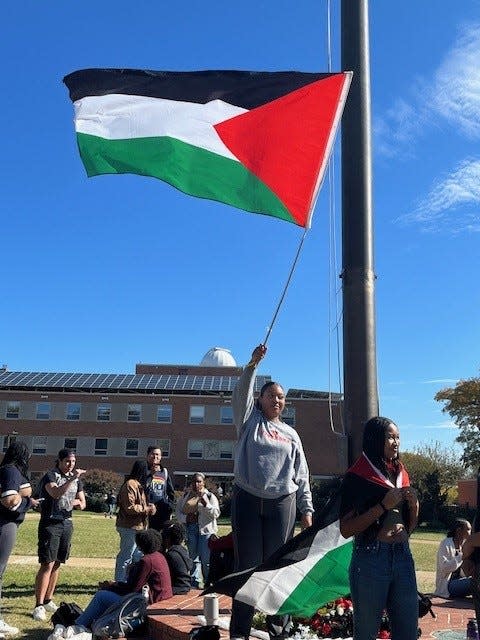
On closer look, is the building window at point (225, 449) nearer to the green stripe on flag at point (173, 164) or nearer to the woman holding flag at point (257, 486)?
the green stripe on flag at point (173, 164)

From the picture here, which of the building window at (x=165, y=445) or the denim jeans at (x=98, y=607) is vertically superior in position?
the building window at (x=165, y=445)

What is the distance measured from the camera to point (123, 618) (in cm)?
561

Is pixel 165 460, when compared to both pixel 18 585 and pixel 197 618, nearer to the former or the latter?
pixel 18 585

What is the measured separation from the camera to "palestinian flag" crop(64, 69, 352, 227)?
16.5 ft

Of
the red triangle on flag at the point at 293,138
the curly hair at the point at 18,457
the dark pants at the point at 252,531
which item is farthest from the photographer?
the curly hair at the point at 18,457

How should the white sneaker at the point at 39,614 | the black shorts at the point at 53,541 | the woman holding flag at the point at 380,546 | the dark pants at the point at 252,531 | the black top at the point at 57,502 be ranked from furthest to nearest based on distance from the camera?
the black top at the point at 57,502
the black shorts at the point at 53,541
the white sneaker at the point at 39,614
the dark pants at the point at 252,531
the woman holding flag at the point at 380,546

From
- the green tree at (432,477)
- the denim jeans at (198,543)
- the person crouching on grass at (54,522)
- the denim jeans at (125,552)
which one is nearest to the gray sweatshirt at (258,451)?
the person crouching on grass at (54,522)

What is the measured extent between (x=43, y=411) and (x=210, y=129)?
53048mm

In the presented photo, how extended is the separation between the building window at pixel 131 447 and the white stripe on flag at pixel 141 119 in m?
50.3

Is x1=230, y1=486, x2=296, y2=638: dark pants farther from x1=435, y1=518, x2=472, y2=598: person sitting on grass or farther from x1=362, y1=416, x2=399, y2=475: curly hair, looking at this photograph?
x1=435, y1=518, x2=472, y2=598: person sitting on grass

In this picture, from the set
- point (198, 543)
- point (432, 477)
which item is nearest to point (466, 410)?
point (432, 477)

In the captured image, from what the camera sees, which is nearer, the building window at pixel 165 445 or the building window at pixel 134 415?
the building window at pixel 165 445

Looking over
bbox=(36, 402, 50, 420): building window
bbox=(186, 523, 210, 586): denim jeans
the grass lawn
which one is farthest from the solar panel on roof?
bbox=(186, 523, 210, 586): denim jeans

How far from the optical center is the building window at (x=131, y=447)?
53812 mm
